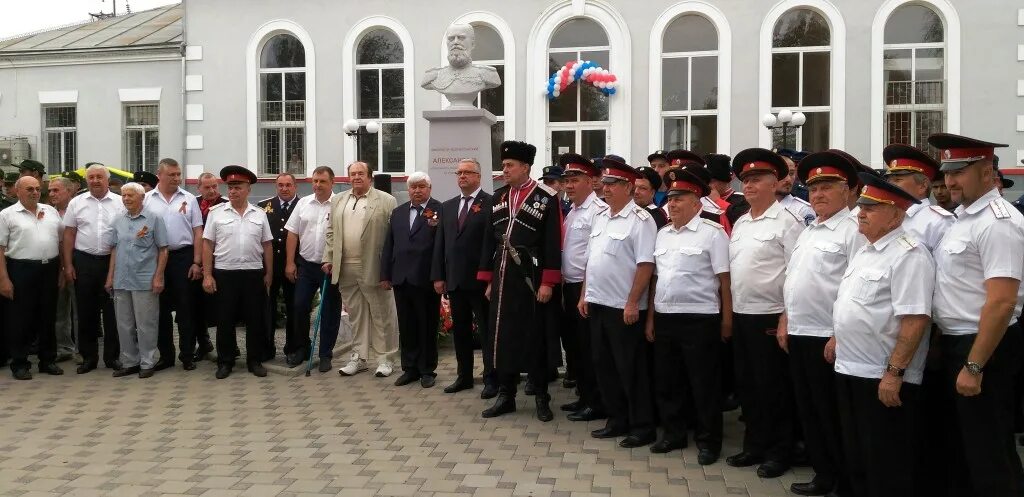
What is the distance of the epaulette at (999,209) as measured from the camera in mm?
3646

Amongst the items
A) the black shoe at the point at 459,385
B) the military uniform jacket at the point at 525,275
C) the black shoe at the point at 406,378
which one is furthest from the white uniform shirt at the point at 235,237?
the military uniform jacket at the point at 525,275

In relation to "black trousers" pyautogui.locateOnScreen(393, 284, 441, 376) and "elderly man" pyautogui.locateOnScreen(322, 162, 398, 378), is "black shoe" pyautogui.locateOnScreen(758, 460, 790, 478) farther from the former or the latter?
"elderly man" pyautogui.locateOnScreen(322, 162, 398, 378)

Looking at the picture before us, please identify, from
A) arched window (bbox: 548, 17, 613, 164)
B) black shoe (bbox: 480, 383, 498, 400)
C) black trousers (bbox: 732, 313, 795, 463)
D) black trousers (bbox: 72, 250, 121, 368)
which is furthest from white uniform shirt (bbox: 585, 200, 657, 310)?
arched window (bbox: 548, 17, 613, 164)

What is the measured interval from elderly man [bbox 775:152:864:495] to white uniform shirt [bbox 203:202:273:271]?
5.12 meters

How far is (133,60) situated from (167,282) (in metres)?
13.2

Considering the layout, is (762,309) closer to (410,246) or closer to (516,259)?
(516,259)

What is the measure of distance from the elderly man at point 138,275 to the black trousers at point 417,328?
236 centimetres

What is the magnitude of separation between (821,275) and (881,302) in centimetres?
52

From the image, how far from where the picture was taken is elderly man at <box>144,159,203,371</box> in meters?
8.13

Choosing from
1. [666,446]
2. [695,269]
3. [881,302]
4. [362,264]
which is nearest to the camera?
[881,302]

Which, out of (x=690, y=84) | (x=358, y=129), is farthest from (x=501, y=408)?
(x=690, y=84)

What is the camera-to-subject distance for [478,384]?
7.50m

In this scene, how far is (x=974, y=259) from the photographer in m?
3.71

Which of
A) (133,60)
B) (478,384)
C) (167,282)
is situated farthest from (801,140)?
(133,60)
